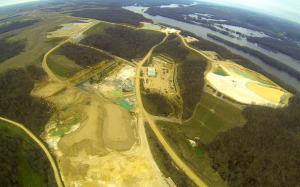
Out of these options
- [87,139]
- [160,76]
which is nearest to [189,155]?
[87,139]

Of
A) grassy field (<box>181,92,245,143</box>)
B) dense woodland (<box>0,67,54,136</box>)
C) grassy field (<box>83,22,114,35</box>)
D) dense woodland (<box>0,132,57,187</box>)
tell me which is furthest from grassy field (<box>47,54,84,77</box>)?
grassy field (<box>181,92,245,143</box>)

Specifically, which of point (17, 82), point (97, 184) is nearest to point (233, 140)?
point (97, 184)

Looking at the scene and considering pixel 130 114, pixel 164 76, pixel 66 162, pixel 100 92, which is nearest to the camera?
pixel 66 162

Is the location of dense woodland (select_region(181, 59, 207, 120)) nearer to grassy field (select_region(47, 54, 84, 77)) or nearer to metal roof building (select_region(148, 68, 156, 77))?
metal roof building (select_region(148, 68, 156, 77))

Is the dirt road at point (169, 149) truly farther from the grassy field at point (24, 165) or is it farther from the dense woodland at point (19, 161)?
the grassy field at point (24, 165)

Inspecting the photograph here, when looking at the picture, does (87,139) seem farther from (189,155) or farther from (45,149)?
(189,155)

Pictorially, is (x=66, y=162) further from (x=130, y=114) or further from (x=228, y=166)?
(x=228, y=166)
